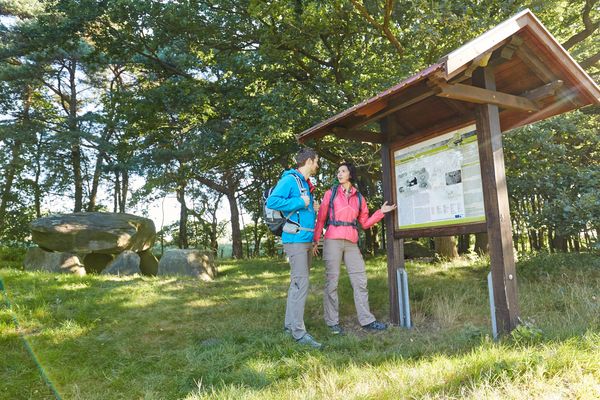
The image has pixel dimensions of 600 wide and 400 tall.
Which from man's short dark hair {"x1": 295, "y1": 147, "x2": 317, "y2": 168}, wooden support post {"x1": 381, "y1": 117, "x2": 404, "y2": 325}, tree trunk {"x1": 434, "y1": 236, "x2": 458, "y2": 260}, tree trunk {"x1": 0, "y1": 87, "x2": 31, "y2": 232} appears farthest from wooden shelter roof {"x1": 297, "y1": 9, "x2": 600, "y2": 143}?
tree trunk {"x1": 0, "y1": 87, "x2": 31, "y2": 232}

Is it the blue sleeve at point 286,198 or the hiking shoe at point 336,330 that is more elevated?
the blue sleeve at point 286,198

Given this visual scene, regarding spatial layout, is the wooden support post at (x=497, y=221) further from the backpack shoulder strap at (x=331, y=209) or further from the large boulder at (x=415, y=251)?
the large boulder at (x=415, y=251)

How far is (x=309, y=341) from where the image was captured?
4.39 metres

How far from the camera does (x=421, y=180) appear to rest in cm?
495

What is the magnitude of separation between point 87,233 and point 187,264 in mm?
3542

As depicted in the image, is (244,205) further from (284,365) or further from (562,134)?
(284,365)

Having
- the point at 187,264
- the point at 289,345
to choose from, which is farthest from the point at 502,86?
the point at 187,264

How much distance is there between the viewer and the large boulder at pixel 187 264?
417 inches

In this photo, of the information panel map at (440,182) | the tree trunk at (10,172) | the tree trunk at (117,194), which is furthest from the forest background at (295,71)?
the tree trunk at (117,194)

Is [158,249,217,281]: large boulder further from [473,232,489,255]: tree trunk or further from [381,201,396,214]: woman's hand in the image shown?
[473,232,489,255]: tree trunk

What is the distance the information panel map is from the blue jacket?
51.5 inches

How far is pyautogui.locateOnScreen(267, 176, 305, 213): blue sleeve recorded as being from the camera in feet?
14.9

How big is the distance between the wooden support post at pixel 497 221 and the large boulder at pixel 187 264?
7.84m

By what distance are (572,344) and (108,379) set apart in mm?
4038
